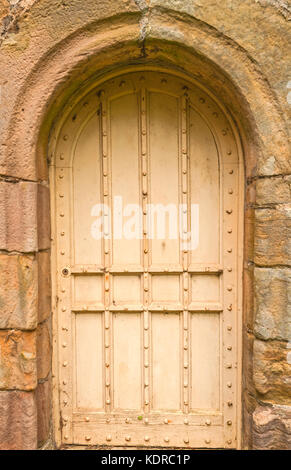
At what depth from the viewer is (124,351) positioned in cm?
196

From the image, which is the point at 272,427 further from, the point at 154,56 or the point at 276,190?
the point at 154,56

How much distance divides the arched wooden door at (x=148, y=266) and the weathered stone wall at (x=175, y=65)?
162mm

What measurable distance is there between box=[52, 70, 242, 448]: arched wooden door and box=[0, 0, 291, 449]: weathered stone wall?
0.16m

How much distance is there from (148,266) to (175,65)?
1.16 metres

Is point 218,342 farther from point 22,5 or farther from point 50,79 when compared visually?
point 22,5

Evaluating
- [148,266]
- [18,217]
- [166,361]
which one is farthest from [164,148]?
[166,361]

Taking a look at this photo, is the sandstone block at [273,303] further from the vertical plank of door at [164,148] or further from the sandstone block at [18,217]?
the sandstone block at [18,217]

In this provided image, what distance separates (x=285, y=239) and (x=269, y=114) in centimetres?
63

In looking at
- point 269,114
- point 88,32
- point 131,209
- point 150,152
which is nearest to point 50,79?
point 88,32

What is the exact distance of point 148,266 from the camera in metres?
1.92

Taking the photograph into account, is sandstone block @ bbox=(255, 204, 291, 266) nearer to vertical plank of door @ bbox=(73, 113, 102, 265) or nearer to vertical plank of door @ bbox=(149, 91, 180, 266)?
vertical plank of door @ bbox=(149, 91, 180, 266)

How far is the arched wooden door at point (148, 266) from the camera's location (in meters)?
1.90

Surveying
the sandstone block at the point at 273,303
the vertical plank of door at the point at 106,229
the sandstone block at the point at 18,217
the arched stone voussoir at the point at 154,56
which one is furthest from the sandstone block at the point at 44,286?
the sandstone block at the point at 273,303

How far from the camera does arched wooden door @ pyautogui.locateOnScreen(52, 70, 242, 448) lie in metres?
1.90
